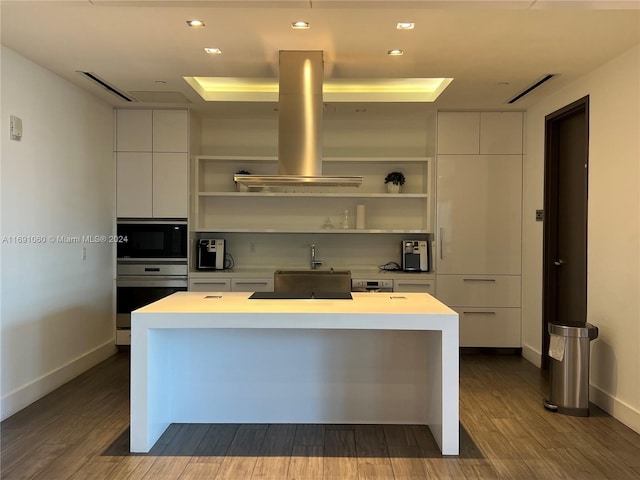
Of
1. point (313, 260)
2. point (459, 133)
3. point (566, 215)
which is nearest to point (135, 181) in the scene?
point (313, 260)

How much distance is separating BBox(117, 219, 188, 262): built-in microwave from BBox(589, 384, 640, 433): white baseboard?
3709 mm

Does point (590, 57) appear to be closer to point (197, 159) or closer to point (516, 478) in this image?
point (516, 478)

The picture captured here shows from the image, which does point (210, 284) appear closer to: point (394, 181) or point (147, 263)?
point (147, 263)

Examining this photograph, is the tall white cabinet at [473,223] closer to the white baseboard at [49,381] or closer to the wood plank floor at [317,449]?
the wood plank floor at [317,449]

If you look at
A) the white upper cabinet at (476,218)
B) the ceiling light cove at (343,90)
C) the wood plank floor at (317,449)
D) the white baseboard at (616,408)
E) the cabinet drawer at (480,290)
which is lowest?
the wood plank floor at (317,449)

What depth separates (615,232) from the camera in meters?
3.41

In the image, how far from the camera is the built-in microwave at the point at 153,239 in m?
4.98

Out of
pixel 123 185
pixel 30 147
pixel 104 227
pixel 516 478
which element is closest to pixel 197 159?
pixel 123 185

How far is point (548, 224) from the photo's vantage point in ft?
14.7

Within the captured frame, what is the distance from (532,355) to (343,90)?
10.2 ft

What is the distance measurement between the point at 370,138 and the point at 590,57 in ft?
7.98

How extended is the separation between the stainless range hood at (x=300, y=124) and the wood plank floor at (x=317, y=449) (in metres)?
1.62

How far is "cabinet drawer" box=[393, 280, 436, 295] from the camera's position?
493 cm

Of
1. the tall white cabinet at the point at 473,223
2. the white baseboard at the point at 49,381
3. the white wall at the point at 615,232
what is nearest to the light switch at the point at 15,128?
the white baseboard at the point at 49,381
